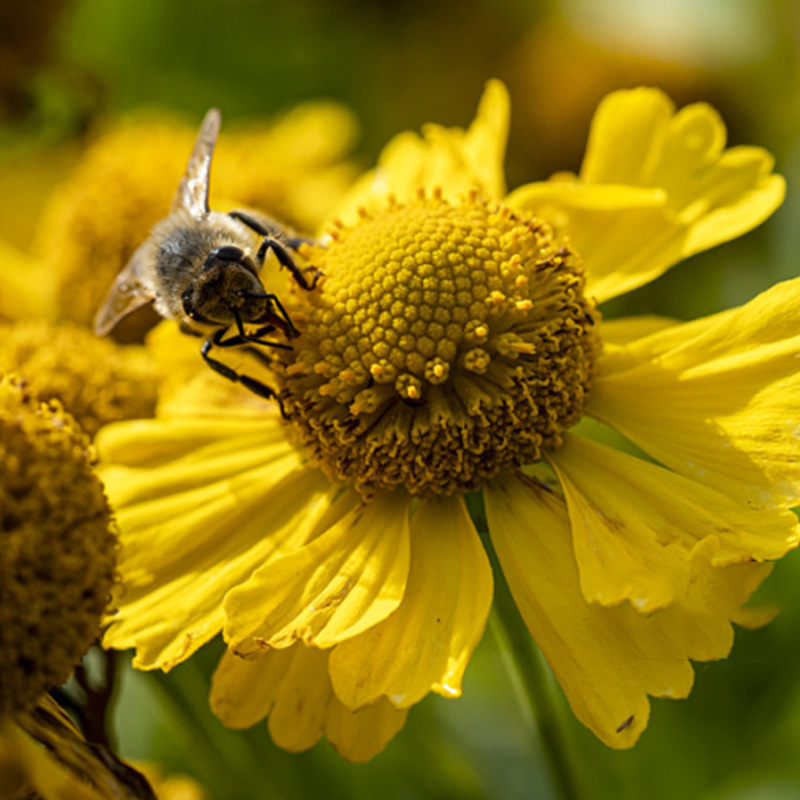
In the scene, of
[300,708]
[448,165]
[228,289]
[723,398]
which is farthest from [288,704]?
[448,165]

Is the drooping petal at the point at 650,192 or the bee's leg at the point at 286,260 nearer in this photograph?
the bee's leg at the point at 286,260

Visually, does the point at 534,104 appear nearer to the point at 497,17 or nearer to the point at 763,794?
the point at 497,17

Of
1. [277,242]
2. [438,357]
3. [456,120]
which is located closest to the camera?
[438,357]

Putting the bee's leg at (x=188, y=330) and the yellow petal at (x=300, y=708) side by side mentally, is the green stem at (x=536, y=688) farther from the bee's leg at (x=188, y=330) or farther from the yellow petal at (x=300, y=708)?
the bee's leg at (x=188, y=330)

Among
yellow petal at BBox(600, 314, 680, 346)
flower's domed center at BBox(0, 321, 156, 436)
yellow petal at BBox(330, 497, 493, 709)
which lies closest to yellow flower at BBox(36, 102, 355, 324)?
flower's domed center at BBox(0, 321, 156, 436)

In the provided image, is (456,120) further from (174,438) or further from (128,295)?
(174,438)

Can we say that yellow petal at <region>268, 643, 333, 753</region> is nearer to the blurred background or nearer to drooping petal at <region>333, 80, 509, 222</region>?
the blurred background

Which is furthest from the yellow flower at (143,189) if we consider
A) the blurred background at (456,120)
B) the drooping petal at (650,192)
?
the drooping petal at (650,192)
